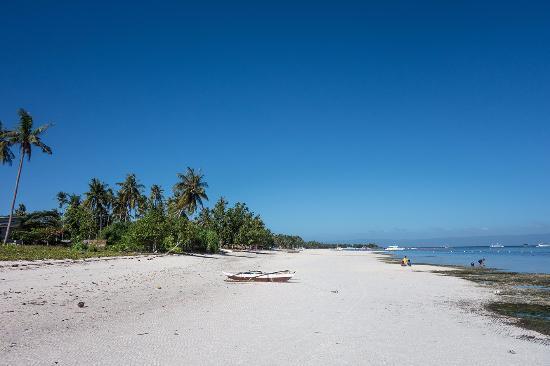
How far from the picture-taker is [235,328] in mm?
10328

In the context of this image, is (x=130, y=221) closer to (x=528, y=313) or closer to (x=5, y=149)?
(x=5, y=149)

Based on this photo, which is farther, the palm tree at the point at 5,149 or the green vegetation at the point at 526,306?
the palm tree at the point at 5,149

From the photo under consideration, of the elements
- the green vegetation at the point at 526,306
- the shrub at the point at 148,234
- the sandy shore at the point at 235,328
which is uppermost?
the shrub at the point at 148,234

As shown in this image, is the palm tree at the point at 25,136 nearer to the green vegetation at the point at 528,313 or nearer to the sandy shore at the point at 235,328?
the sandy shore at the point at 235,328

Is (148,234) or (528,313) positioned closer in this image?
(528,313)

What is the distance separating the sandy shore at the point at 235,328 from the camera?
25.8 feet

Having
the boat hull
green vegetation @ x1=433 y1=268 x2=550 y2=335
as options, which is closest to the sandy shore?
green vegetation @ x1=433 y1=268 x2=550 y2=335

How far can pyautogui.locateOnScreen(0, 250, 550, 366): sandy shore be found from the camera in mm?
7871

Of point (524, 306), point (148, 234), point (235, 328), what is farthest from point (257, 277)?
point (148, 234)

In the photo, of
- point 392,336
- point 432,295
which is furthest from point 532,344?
point 432,295

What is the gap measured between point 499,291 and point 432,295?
17.2 ft

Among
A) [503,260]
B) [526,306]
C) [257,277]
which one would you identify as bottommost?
[503,260]

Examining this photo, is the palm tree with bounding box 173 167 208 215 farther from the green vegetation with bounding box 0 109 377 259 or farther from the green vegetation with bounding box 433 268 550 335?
the green vegetation with bounding box 433 268 550 335

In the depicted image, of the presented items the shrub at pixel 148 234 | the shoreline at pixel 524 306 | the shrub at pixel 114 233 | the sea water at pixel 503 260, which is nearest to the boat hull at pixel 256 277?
the shoreline at pixel 524 306
